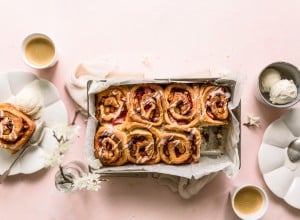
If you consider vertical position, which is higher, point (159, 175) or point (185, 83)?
point (185, 83)

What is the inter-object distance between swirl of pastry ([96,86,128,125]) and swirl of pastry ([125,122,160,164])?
4 centimetres

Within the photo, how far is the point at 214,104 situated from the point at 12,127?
506 mm

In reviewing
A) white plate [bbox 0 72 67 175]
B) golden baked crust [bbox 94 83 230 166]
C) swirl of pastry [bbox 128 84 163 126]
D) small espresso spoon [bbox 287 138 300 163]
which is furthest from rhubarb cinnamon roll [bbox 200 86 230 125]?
white plate [bbox 0 72 67 175]

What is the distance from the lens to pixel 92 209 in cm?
148

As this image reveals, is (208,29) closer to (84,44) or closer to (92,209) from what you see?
(84,44)

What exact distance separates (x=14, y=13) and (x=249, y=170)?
0.75m

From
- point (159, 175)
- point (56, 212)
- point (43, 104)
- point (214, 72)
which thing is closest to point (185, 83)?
point (214, 72)

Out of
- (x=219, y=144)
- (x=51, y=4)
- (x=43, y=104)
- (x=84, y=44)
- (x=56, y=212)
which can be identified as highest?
(x=51, y=4)

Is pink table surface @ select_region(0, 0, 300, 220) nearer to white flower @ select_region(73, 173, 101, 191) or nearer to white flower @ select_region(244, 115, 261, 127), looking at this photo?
white flower @ select_region(244, 115, 261, 127)

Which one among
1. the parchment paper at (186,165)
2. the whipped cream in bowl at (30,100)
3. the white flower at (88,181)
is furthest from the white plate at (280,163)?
the whipped cream in bowl at (30,100)

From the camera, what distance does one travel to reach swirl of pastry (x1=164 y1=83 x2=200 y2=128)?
1378mm

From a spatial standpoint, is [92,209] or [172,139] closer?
[172,139]

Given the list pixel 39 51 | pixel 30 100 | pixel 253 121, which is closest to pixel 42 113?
pixel 30 100

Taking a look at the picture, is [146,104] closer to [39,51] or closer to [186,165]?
[186,165]
